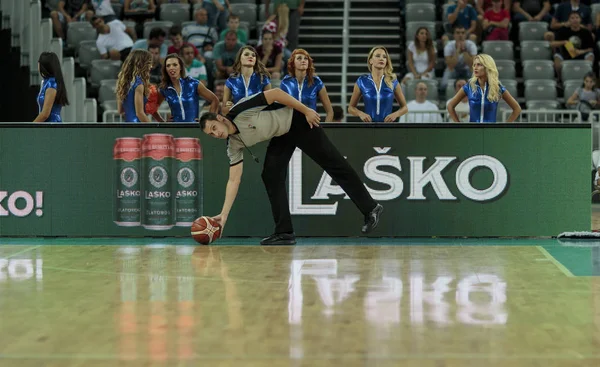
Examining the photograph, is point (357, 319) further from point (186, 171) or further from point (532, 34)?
point (532, 34)

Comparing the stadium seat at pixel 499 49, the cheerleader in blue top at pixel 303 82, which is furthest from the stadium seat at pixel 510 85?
the cheerleader in blue top at pixel 303 82

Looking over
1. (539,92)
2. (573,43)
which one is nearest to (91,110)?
(539,92)

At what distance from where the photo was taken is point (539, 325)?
6.63 m

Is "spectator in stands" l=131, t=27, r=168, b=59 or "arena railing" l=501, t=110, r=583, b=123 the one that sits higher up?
"spectator in stands" l=131, t=27, r=168, b=59

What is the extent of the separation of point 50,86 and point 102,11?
7207mm

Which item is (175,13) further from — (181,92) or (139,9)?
(181,92)

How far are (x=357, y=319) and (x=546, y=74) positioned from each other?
44.1 feet

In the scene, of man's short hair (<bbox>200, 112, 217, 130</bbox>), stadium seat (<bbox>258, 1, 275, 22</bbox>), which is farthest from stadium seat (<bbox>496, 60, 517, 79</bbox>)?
man's short hair (<bbox>200, 112, 217, 130</bbox>)

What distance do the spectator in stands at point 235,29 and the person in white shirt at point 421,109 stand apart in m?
3.72

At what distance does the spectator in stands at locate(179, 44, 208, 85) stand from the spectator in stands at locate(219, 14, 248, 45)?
95 cm

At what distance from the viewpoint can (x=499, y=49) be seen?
19547 mm

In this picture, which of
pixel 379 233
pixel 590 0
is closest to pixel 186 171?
pixel 379 233

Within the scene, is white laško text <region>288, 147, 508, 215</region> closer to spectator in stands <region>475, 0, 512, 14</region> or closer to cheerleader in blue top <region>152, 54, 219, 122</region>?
cheerleader in blue top <region>152, 54, 219, 122</region>

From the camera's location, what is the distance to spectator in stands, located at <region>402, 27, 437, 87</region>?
18500 mm
